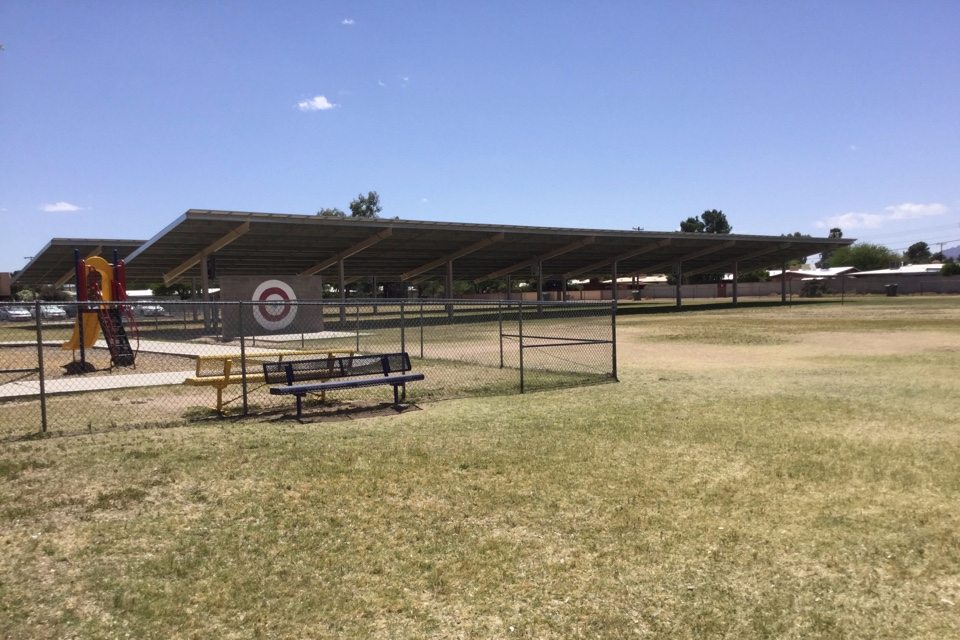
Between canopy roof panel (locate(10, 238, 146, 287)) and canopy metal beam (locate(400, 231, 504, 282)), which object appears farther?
canopy roof panel (locate(10, 238, 146, 287))

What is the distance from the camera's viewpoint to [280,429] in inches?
339

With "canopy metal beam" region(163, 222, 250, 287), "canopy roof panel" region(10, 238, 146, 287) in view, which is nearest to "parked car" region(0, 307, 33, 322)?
"canopy metal beam" region(163, 222, 250, 287)

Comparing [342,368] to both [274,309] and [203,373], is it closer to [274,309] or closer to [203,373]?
[203,373]

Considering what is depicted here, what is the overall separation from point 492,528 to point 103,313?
14359mm

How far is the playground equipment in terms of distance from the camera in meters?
16.0

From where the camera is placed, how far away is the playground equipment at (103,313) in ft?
52.5

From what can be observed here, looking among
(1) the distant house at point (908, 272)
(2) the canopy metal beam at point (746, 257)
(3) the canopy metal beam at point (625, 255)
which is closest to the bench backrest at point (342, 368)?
(3) the canopy metal beam at point (625, 255)

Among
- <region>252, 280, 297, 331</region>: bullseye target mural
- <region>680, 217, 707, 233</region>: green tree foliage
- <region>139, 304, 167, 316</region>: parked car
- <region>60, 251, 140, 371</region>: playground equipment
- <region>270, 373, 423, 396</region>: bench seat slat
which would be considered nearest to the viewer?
<region>270, 373, 423, 396</region>: bench seat slat

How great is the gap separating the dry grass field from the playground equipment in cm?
903

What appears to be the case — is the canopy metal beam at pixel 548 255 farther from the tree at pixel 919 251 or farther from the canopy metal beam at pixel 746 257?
the tree at pixel 919 251

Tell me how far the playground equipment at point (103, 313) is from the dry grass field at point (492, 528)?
903cm

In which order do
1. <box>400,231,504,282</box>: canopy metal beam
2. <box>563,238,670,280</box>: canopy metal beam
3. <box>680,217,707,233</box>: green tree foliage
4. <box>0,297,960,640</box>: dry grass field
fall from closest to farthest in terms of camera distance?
<box>0,297,960,640</box>: dry grass field, <box>400,231,504,282</box>: canopy metal beam, <box>563,238,670,280</box>: canopy metal beam, <box>680,217,707,233</box>: green tree foliage

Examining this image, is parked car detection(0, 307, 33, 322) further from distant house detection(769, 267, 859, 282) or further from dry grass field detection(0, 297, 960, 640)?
distant house detection(769, 267, 859, 282)

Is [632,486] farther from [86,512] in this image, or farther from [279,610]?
[86,512]
